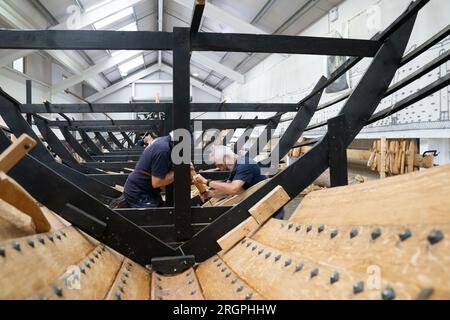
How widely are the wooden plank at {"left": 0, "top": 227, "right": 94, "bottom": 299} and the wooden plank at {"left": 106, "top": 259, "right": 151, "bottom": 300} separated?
0.23 m

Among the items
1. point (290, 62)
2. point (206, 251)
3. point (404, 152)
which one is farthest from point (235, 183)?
point (290, 62)

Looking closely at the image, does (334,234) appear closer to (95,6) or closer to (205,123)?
(205,123)

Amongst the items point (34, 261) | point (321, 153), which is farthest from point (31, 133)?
point (321, 153)

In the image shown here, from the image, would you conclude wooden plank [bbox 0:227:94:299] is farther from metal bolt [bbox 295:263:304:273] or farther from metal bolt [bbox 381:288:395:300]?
metal bolt [bbox 381:288:395:300]

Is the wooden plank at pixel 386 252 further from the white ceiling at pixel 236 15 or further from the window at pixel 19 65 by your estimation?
the window at pixel 19 65

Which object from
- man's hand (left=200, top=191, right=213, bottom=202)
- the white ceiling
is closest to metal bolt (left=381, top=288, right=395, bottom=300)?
man's hand (left=200, top=191, right=213, bottom=202)

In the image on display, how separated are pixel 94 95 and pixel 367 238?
2291cm

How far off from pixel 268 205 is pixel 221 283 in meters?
0.70

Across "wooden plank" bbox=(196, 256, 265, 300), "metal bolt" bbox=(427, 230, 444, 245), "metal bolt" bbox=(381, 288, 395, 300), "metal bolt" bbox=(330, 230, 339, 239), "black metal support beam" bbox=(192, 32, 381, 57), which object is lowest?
"wooden plank" bbox=(196, 256, 265, 300)

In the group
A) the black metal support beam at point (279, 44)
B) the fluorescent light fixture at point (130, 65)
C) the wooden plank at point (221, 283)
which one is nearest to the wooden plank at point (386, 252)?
the wooden plank at point (221, 283)

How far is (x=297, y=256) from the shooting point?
4.78 feet

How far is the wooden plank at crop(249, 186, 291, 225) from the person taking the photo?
86.4 inches

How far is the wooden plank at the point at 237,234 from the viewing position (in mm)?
2162

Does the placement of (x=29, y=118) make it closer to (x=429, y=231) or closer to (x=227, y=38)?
(x=227, y=38)
